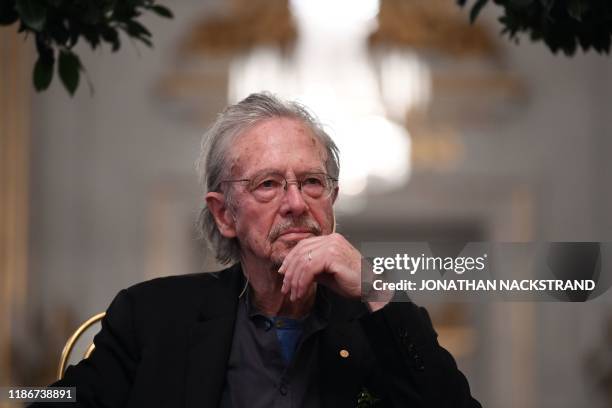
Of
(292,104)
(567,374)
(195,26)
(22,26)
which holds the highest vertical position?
(195,26)

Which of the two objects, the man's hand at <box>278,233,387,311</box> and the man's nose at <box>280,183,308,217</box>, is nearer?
the man's hand at <box>278,233,387,311</box>

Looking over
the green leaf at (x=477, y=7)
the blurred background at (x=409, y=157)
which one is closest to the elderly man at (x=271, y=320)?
the green leaf at (x=477, y=7)

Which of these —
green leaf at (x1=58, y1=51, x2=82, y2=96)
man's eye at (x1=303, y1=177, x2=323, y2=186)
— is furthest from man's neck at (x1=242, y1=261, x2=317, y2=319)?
green leaf at (x1=58, y1=51, x2=82, y2=96)

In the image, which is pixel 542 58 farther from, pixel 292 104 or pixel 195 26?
pixel 292 104

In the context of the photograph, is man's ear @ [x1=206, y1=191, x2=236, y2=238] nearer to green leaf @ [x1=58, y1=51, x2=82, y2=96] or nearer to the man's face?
the man's face

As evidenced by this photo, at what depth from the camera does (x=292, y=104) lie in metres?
2.72

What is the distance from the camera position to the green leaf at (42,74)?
2.92m

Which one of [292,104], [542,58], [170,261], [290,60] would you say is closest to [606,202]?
[542,58]

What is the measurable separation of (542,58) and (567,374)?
2879 mm

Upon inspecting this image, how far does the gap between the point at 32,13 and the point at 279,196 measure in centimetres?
82

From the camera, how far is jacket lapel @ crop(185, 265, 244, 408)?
2469 mm

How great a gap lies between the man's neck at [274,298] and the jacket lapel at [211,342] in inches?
2.9

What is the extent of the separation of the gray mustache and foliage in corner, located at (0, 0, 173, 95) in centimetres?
81

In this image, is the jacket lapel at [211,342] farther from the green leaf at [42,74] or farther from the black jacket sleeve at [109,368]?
the green leaf at [42,74]
